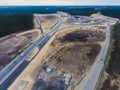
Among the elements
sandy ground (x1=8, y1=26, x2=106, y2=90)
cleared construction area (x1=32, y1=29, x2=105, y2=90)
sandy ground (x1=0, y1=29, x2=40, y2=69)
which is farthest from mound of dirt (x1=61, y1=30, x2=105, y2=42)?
sandy ground (x1=8, y1=26, x2=106, y2=90)

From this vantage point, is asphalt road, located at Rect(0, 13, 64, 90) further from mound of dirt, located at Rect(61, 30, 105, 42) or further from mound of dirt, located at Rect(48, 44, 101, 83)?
mound of dirt, located at Rect(48, 44, 101, 83)

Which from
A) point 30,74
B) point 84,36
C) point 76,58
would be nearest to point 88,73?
point 76,58

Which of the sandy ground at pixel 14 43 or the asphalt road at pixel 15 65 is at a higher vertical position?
the asphalt road at pixel 15 65

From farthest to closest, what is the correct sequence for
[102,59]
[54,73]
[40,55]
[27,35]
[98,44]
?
[27,35] → [98,44] → [40,55] → [102,59] → [54,73]

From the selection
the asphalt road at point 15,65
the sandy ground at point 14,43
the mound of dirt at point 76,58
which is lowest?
the sandy ground at point 14,43

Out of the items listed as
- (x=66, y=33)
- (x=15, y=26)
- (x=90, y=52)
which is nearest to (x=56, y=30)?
(x=66, y=33)

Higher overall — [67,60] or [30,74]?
[67,60]

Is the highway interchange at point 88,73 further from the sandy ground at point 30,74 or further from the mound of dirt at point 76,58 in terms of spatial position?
the sandy ground at point 30,74

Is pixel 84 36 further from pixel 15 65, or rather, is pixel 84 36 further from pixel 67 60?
pixel 15 65

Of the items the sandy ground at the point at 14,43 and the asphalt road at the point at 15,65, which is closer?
the asphalt road at the point at 15,65

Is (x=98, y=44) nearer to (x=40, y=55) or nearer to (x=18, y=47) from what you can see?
(x=40, y=55)

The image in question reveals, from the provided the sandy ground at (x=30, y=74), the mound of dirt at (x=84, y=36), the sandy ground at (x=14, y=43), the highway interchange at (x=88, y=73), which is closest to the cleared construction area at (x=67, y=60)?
the mound of dirt at (x=84, y=36)
